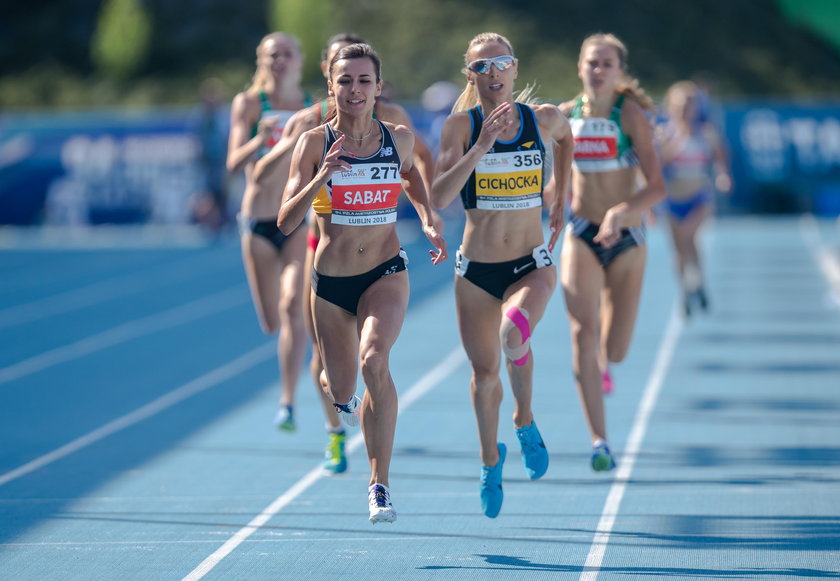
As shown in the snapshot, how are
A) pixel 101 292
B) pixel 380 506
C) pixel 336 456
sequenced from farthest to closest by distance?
pixel 101 292 < pixel 336 456 < pixel 380 506

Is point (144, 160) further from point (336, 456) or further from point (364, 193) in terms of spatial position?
Answer: point (364, 193)

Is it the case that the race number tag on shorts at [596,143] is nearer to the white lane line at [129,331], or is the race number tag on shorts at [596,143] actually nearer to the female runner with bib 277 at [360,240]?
the female runner with bib 277 at [360,240]

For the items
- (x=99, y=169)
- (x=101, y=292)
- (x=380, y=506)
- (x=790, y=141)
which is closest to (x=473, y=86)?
(x=380, y=506)

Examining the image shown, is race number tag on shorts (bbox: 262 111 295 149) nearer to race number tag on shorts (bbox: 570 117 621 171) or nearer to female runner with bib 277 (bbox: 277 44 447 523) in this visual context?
race number tag on shorts (bbox: 570 117 621 171)

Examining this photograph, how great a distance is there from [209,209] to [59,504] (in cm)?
1896

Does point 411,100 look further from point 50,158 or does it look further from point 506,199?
point 506,199

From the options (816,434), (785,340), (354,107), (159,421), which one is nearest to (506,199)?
(354,107)

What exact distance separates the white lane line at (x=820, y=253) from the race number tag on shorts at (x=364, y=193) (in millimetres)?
10783

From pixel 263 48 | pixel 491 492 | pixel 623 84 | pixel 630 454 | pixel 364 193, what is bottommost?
pixel 630 454

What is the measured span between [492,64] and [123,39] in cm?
3624

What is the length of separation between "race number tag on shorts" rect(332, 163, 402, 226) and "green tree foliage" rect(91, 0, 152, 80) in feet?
116

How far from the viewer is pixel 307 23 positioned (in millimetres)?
36250

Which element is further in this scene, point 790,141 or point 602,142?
point 790,141

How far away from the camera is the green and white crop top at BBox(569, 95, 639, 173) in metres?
7.34
